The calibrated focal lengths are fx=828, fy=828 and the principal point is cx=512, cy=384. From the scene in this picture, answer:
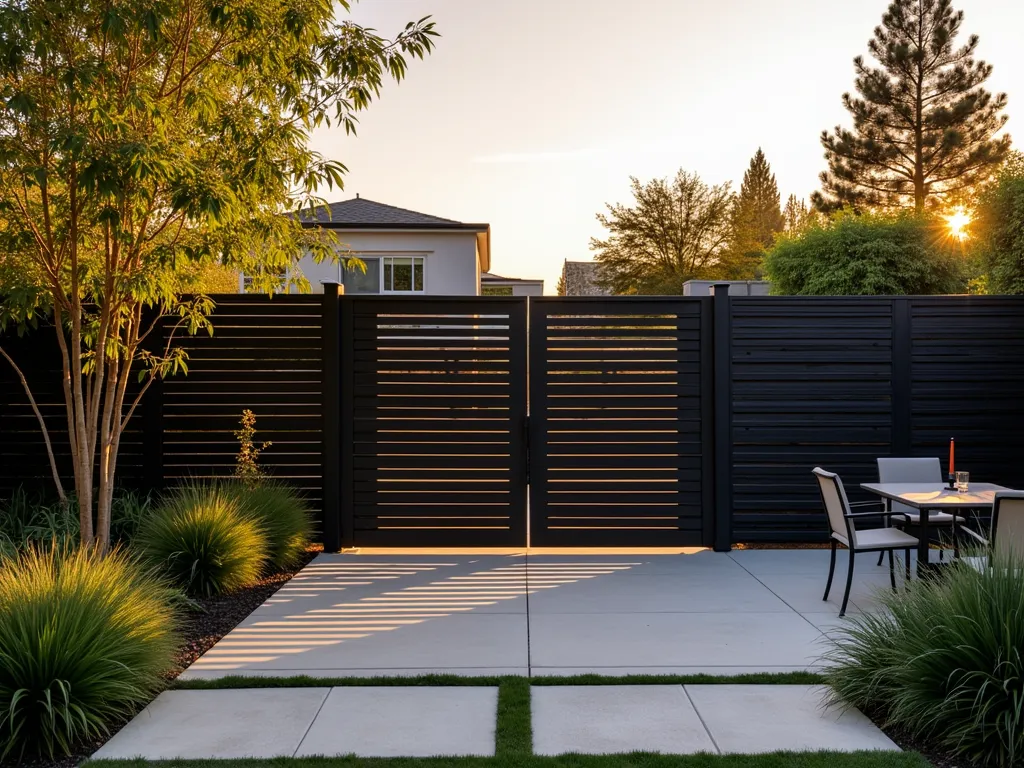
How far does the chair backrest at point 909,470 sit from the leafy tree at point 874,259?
9753 mm

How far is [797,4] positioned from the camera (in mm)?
9039

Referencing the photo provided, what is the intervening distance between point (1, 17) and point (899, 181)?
2928 cm

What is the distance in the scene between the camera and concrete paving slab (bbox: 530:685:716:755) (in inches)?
139

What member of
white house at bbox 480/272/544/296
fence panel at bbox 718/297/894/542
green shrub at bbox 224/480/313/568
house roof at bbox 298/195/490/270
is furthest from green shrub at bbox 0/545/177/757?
white house at bbox 480/272/544/296

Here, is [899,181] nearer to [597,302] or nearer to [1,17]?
[597,302]

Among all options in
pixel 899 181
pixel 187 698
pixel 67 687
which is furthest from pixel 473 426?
pixel 899 181

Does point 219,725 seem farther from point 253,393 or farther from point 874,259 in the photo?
point 874,259

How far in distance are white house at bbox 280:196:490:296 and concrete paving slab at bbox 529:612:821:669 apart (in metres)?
15.5

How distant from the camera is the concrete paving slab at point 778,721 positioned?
3553 millimetres

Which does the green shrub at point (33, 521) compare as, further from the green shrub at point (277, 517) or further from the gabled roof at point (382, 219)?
the gabled roof at point (382, 219)

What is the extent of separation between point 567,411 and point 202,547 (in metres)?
3.40

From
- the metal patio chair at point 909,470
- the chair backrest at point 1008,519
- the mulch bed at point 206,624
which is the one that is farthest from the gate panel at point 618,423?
the chair backrest at point 1008,519

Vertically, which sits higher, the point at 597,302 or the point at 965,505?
the point at 597,302

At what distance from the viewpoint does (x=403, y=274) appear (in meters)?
20.8
